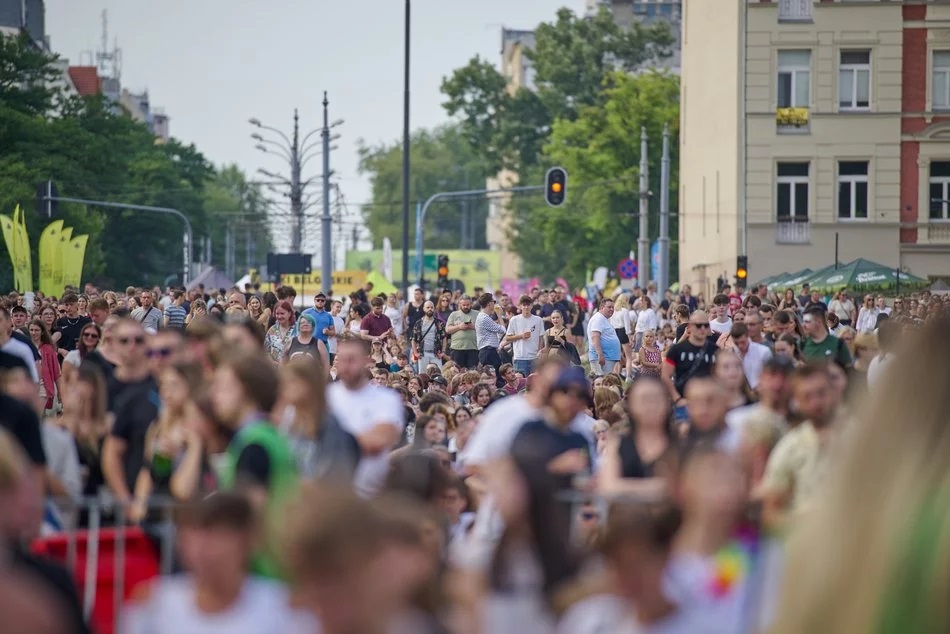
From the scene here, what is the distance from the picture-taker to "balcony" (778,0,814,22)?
5209cm

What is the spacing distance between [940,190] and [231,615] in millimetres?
49461

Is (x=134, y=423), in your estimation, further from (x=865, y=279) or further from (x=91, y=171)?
(x=91, y=171)

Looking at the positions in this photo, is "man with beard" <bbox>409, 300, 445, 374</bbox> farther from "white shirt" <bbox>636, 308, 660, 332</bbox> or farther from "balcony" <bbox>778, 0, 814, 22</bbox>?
"balcony" <bbox>778, 0, 814, 22</bbox>

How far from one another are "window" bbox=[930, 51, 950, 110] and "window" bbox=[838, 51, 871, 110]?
75.0 inches

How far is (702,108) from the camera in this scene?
60.8 meters

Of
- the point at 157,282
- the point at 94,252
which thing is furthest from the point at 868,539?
the point at 157,282

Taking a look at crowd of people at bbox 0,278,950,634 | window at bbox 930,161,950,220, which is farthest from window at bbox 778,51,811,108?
crowd of people at bbox 0,278,950,634

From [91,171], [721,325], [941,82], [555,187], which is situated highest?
[941,82]

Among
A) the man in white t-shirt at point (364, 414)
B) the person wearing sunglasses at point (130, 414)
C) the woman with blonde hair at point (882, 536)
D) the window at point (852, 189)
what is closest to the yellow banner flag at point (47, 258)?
the window at point (852, 189)

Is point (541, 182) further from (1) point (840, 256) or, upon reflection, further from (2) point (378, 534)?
(2) point (378, 534)

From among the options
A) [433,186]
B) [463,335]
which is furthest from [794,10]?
[433,186]

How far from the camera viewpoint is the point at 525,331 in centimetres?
2492

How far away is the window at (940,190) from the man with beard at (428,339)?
27.8 m

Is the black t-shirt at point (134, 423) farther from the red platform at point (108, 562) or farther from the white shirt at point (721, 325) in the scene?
the white shirt at point (721, 325)
